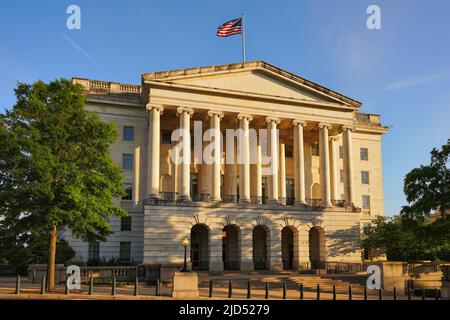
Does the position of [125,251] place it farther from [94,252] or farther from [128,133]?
[128,133]

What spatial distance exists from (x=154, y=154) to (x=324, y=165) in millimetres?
18212

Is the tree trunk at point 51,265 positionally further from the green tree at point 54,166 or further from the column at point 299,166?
the column at point 299,166

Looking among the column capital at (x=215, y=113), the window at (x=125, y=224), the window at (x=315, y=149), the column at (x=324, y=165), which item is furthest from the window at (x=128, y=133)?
the window at (x=315, y=149)

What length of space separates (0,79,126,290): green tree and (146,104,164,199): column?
13.3 meters

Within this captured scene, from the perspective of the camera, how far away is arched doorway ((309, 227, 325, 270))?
161 ft

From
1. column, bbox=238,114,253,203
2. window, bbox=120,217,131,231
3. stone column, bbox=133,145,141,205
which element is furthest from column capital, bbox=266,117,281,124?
window, bbox=120,217,131,231

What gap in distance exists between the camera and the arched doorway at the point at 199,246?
4932 cm

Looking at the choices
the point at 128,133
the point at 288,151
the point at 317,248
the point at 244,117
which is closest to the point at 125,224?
the point at 128,133

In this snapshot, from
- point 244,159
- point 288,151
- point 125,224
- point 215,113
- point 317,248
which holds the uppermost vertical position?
point 215,113

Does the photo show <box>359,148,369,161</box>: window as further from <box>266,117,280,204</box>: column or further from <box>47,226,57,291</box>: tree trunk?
<box>47,226,57,291</box>: tree trunk

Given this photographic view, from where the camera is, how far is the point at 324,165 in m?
51.2

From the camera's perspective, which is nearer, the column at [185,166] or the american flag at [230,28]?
the column at [185,166]

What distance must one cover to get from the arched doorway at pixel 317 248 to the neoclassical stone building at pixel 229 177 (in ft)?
0.41
